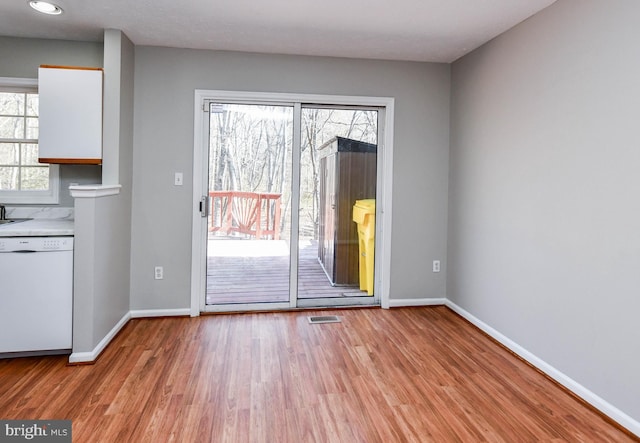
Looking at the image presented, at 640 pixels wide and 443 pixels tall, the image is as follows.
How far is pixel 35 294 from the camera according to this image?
271cm

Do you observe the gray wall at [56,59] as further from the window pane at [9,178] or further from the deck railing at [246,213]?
the deck railing at [246,213]

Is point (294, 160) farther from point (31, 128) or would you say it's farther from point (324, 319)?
point (31, 128)

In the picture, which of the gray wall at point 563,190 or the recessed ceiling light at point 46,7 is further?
the recessed ceiling light at point 46,7

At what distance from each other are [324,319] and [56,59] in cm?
322

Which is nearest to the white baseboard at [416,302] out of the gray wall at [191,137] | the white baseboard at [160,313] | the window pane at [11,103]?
the gray wall at [191,137]

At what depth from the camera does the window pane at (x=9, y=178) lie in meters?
3.42

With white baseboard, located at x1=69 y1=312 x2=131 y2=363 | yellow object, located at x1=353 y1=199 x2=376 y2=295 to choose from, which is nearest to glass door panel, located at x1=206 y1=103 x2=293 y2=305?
yellow object, located at x1=353 y1=199 x2=376 y2=295

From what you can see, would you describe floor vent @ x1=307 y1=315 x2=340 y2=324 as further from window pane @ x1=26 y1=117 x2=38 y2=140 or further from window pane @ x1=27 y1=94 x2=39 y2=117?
window pane @ x1=27 y1=94 x2=39 y2=117

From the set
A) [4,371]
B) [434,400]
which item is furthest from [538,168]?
[4,371]

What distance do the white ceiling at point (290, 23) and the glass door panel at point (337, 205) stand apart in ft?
2.30

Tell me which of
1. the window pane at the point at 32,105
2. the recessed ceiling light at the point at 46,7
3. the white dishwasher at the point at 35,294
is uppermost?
the recessed ceiling light at the point at 46,7

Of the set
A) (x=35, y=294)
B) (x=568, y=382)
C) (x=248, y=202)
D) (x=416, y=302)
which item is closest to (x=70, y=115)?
(x=35, y=294)

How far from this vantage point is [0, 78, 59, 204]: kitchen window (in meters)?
3.42

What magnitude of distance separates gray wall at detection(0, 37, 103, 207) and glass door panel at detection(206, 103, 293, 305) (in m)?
1.04
